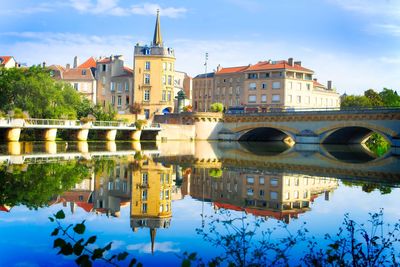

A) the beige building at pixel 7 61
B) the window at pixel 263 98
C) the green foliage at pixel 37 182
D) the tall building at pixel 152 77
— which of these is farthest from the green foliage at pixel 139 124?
the window at pixel 263 98

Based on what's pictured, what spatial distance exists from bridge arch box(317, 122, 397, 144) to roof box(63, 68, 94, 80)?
37934 millimetres

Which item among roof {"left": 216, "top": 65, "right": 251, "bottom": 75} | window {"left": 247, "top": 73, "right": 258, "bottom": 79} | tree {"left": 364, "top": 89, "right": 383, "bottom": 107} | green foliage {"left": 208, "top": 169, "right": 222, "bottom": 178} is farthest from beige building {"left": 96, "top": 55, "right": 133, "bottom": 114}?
green foliage {"left": 208, "top": 169, "right": 222, "bottom": 178}

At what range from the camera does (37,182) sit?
1661cm

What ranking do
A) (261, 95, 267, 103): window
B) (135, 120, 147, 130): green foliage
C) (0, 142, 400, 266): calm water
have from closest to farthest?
1. (0, 142, 400, 266): calm water
2. (135, 120, 147, 130): green foliage
3. (261, 95, 267, 103): window

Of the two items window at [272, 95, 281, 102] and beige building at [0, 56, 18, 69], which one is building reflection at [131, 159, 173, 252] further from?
beige building at [0, 56, 18, 69]

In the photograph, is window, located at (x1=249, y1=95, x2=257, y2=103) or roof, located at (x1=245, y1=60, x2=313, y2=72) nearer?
roof, located at (x1=245, y1=60, x2=313, y2=72)

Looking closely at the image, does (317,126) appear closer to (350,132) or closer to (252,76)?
(350,132)

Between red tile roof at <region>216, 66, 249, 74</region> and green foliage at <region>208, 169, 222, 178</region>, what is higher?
red tile roof at <region>216, 66, 249, 74</region>

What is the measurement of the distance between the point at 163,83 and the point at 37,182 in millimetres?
53118

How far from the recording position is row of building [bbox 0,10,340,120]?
69000 mm

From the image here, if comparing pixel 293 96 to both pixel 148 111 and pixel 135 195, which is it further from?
pixel 135 195

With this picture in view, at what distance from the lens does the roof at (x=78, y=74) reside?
2968 inches

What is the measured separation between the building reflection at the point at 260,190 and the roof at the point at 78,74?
54616 mm

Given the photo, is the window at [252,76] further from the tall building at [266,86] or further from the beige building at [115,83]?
the beige building at [115,83]
